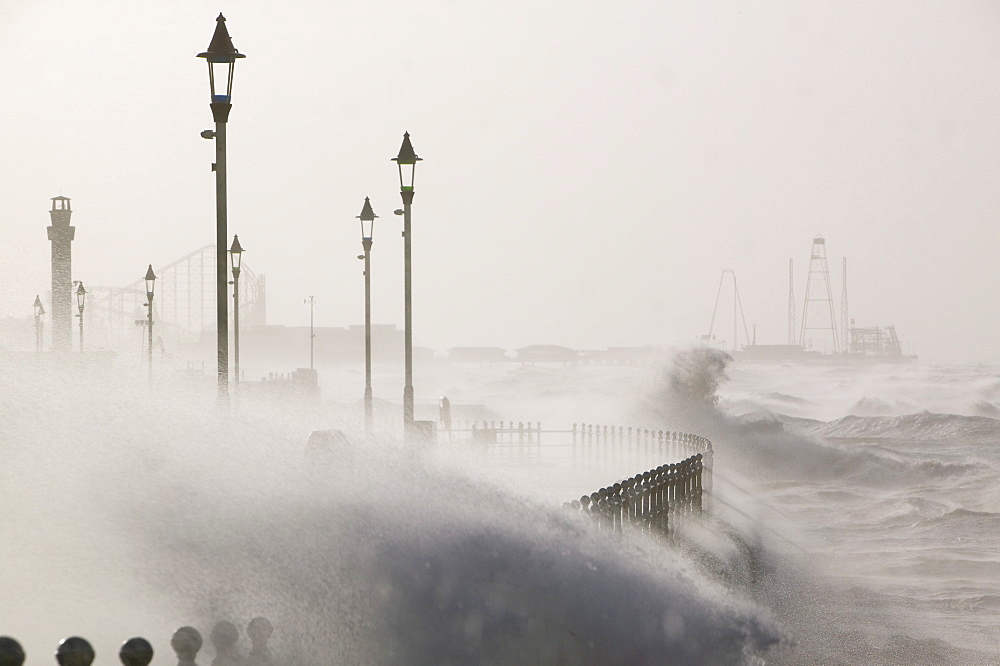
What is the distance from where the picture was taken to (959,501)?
134 feet

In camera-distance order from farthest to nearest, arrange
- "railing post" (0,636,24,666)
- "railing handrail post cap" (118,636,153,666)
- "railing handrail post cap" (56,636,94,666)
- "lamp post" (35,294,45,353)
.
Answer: "lamp post" (35,294,45,353) < "railing handrail post cap" (118,636,153,666) < "railing handrail post cap" (56,636,94,666) < "railing post" (0,636,24,666)

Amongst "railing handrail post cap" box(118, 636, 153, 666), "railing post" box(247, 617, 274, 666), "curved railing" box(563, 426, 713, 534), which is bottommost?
"curved railing" box(563, 426, 713, 534)

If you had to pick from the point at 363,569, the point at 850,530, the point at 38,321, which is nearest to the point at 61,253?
the point at 38,321

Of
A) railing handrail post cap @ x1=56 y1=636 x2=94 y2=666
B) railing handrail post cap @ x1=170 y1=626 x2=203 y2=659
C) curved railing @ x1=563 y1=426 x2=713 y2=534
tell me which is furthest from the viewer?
curved railing @ x1=563 y1=426 x2=713 y2=534

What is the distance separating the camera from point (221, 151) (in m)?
16.5

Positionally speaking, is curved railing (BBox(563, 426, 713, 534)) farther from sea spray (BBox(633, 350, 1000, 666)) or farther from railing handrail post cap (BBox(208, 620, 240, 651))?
railing handrail post cap (BBox(208, 620, 240, 651))

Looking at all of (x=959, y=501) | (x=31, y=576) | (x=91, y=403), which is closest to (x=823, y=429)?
(x=959, y=501)

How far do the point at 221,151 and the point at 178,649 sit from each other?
1059 cm

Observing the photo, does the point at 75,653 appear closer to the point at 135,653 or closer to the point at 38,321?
the point at 135,653

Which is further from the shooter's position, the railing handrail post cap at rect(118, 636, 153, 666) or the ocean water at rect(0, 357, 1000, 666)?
the ocean water at rect(0, 357, 1000, 666)

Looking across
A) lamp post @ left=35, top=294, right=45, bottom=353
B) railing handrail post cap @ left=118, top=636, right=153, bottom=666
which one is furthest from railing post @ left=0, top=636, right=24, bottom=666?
lamp post @ left=35, top=294, right=45, bottom=353

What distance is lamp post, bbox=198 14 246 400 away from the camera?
51.1 feet

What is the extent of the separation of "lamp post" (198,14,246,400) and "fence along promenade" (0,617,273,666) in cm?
822

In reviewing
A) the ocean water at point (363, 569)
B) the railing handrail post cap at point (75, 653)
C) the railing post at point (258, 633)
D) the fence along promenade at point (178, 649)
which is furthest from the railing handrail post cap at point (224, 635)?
the ocean water at point (363, 569)
